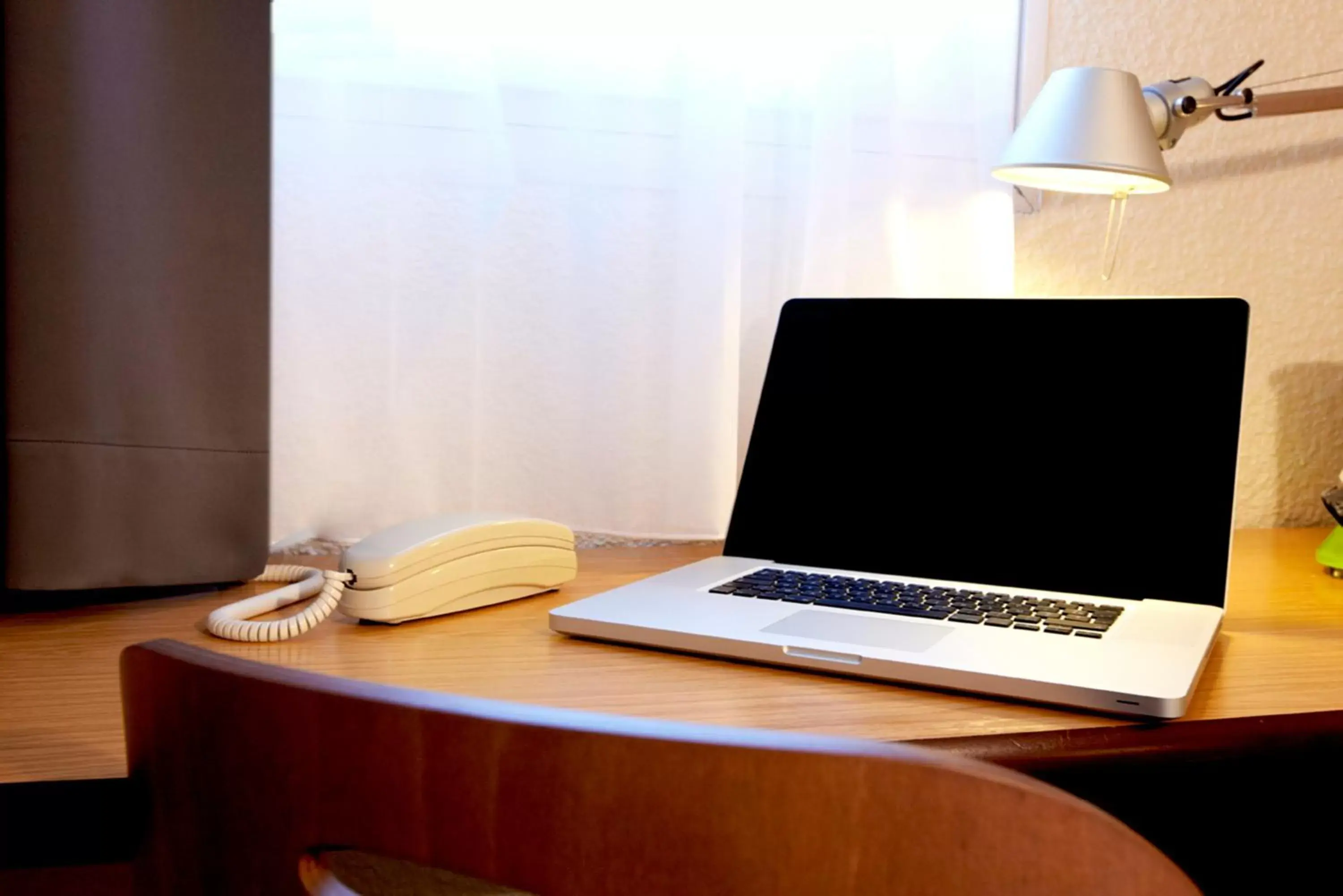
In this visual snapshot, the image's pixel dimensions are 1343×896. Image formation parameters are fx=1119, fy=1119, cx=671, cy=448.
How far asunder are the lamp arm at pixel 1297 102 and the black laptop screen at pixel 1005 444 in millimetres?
410

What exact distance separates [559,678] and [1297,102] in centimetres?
103

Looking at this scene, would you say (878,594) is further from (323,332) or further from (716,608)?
(323,332)

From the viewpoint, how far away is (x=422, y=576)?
2.63 feet

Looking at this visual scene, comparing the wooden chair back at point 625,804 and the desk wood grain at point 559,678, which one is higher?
the wooden chair back at point 625,804

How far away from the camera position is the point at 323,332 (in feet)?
3.51

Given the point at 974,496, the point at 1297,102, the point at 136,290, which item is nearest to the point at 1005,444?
the point at 974,496

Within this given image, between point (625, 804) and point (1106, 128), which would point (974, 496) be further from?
point (625, 804)

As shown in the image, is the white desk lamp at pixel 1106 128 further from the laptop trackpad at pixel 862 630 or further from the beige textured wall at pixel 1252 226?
the laptop trackpad at pixel 862 630

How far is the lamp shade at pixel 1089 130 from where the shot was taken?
1.03 m

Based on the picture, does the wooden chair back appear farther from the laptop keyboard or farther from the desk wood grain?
the laptop keyboard

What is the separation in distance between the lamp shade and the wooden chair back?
853 millimetres

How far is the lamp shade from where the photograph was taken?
103 centimetres

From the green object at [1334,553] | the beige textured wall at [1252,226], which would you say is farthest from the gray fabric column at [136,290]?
the green object at [1334,553]

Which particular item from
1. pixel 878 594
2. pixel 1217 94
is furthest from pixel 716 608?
pixel 1217 94
